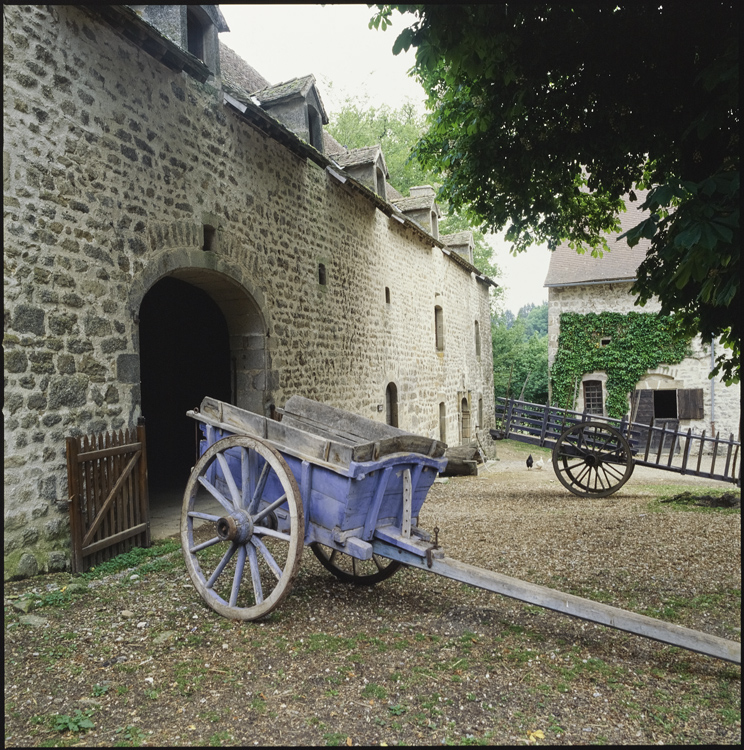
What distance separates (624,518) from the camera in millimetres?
7090

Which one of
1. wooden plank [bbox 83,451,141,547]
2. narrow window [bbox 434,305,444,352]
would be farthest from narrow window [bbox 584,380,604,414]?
wooden plank [bbox 83,451,141,547]

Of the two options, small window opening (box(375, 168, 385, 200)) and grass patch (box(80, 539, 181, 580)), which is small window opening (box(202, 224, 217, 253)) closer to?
grass patch (box(80, 539, 181, 580))

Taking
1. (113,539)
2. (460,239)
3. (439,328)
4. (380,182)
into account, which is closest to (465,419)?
(439,328)

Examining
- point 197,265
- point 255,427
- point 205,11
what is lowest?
point 255,427

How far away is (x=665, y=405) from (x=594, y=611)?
18219 mm

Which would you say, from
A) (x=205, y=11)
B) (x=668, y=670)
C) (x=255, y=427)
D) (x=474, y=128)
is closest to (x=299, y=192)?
(x=205, y=11)

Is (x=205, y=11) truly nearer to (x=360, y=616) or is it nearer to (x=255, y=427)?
(x=255, y=427)

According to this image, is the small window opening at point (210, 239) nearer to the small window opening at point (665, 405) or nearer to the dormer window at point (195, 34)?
the dormer window at point (195, 34)

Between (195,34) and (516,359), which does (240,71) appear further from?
(516,359)

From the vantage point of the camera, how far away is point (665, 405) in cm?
1941

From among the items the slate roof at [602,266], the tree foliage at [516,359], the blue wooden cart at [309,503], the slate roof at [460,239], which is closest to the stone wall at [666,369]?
the slate roof at [602,266]

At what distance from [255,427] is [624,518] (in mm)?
5007

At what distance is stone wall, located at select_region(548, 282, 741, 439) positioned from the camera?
18.5m

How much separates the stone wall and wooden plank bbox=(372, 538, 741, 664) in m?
16.6
